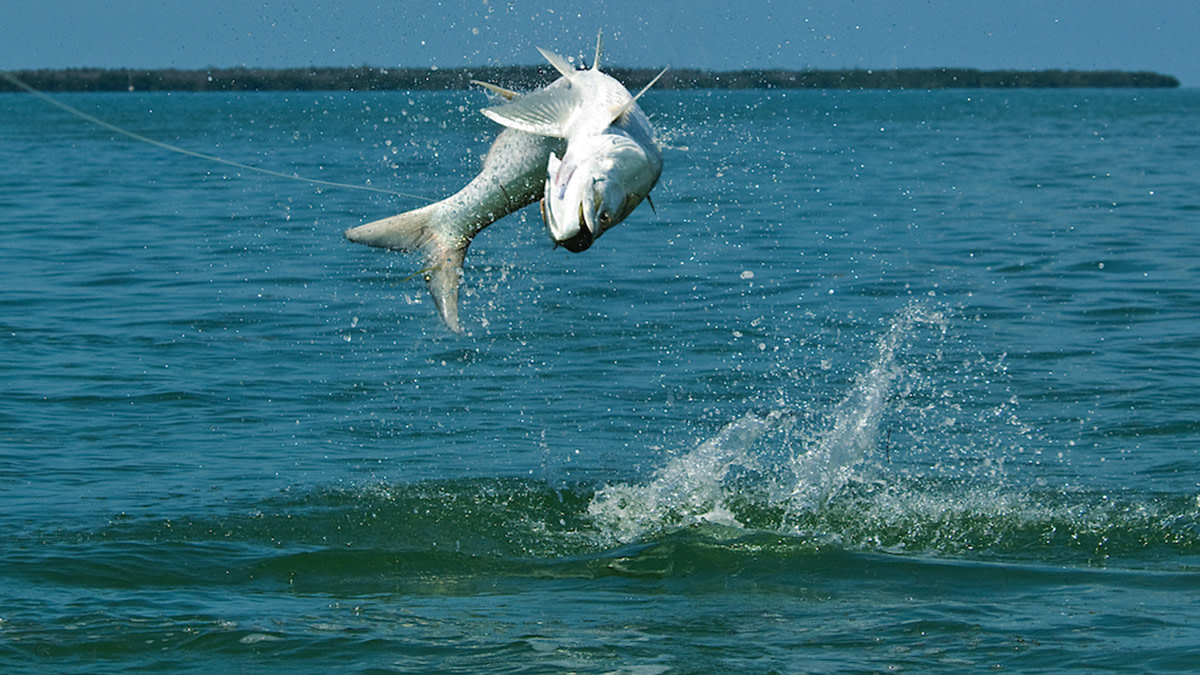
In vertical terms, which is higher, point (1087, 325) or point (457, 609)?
point (1087, 325)

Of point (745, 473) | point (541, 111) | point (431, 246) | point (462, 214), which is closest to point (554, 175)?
point (541, 111)

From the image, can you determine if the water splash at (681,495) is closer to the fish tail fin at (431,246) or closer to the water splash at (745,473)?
the water splash at (745,473)

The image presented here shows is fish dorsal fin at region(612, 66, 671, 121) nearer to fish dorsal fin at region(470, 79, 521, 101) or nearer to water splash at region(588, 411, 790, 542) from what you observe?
fish dorsal fin at region(470, 79, 521, 101)

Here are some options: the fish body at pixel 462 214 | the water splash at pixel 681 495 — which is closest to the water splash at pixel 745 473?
the water splash at pixel 681 495

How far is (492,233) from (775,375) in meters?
11.6

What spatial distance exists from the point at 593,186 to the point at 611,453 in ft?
18.5

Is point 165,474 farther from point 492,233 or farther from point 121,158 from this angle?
point 121,158

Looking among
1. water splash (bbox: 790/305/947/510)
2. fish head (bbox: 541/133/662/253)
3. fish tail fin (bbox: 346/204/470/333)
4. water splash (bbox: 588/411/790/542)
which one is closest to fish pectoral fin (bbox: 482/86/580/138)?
fish head (bbox: 541/133/662/253)

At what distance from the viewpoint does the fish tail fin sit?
6.62 m

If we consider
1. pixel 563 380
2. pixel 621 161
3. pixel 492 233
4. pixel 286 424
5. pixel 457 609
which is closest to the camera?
pixel 621 161

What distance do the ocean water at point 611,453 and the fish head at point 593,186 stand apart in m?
1.06

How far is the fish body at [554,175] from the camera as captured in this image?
5082 millimetres

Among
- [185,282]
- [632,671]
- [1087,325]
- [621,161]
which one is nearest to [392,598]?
[632,671]

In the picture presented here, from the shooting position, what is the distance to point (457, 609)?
7.50 metres
